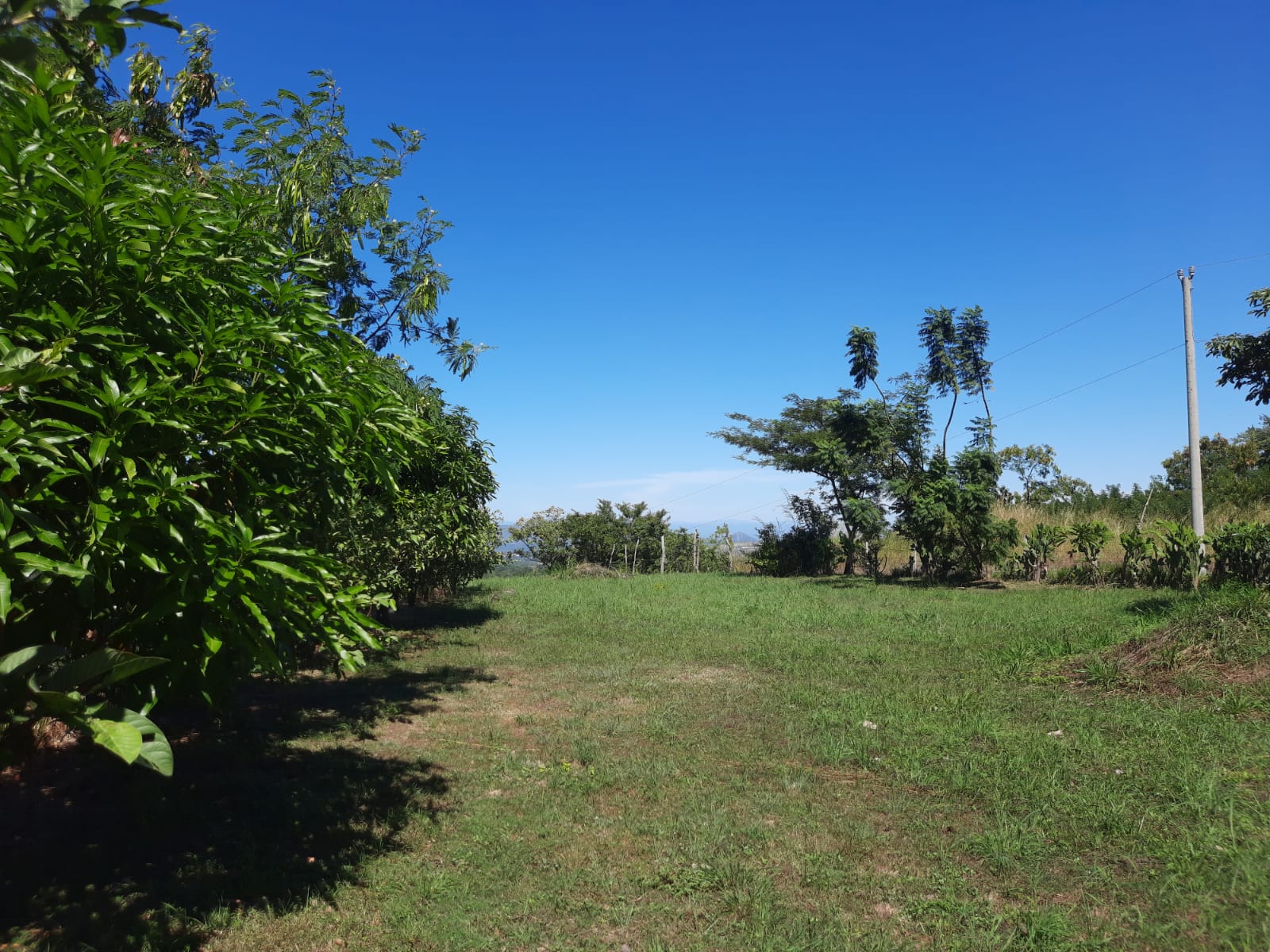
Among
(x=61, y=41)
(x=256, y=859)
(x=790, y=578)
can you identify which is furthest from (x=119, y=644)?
(x=790, y=578)

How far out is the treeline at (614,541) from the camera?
30.6 m

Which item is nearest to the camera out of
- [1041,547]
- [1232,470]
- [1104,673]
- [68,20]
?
[68,20]

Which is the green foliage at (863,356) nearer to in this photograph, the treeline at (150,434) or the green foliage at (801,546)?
the green foliage at (801,546)

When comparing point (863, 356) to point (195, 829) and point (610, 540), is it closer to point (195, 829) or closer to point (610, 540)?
point (610, 540)

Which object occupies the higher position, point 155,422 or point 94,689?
point 155,422

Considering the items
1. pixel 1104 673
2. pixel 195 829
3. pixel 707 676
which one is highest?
pixel 1104 673

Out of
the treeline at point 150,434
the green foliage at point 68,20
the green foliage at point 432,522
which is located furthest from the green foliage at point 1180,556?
the green foliage at point 68,20

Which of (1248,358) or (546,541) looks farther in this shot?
(546,541)

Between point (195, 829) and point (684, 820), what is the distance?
127 inches

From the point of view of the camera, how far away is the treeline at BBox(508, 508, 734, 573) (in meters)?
30.6

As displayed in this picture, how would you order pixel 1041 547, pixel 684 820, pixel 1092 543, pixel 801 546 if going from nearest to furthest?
pixel 684 820 < pixel 1092 543 < pixel 1041 547 < pixel 801 546

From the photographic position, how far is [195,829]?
5.09 metres

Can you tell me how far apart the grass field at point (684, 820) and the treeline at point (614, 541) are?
20.6m

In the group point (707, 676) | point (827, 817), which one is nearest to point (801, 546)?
point (707, 676)
